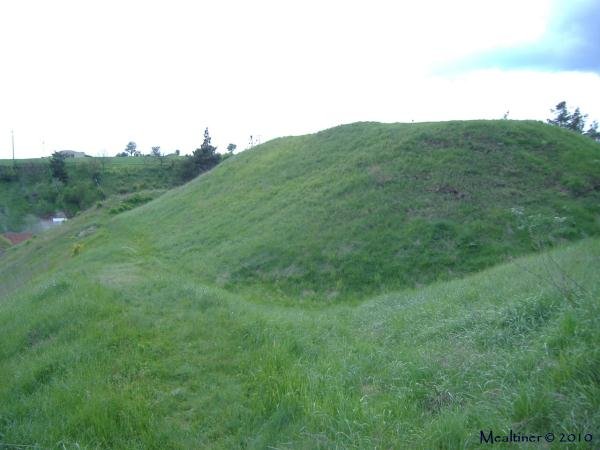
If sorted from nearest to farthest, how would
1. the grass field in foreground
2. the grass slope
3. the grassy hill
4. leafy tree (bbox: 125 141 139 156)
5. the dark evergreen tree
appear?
1. the grass field in foreground
2. the grassy hill
3. the grass slope
4. the dark evergreen tree
5. leafy tree (bbox: 125 141 139 156)

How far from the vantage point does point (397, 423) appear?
3719mm

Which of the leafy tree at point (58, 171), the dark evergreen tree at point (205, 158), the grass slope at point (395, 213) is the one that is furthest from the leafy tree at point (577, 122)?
the leafy tree at point (58, 171)

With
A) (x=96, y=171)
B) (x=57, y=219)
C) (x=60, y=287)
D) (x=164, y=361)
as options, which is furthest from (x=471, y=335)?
(x=96, y=171)

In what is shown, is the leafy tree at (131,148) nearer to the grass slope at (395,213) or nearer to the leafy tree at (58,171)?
the leafy tree at (58,171)

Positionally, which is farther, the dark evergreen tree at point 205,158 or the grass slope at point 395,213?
the dark evergreen tree at point 205,158

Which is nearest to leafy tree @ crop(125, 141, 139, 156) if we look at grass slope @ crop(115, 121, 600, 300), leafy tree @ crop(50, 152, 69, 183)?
leafy tree @ crop(50, 152, 69, 183)

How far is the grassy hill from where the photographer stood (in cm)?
387

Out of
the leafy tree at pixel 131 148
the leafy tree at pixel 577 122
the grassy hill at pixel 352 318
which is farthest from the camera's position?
the leafy tree at pixel 131 148

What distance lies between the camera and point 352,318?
8.72 meters

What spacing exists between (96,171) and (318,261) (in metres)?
55.5

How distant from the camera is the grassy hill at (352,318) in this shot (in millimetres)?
3865

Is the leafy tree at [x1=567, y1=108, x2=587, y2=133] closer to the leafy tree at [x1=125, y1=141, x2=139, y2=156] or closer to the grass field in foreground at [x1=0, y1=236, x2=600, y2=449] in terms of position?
the grass field in foreground at [x1=0, y1=236, x2=600, y2=449]

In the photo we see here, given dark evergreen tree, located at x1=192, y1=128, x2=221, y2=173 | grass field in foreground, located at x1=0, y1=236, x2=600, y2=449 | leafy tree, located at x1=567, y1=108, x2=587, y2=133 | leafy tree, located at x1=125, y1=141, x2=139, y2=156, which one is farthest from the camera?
leafy tree, located at x1=125, y1=141, x2=139, y2=156

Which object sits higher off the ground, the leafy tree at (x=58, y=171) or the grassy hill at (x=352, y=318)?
the leafy tree at (x=58, y=171)
